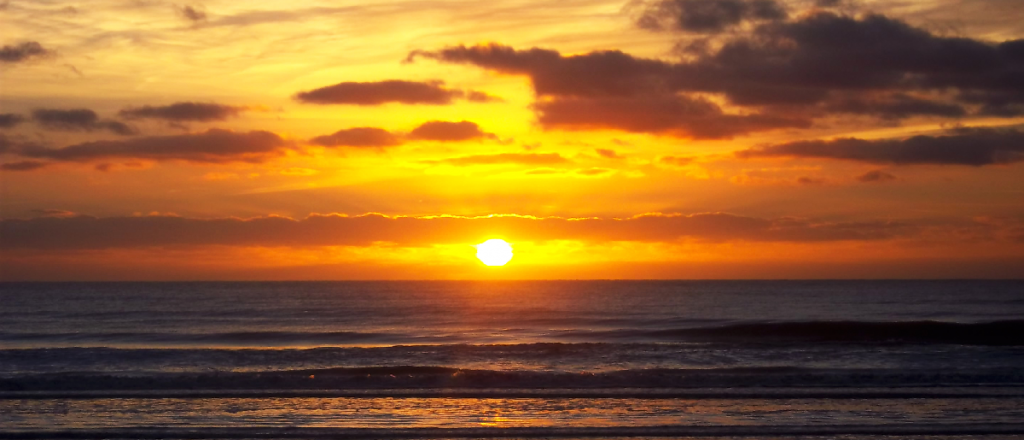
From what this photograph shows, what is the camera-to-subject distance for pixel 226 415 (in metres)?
14.8

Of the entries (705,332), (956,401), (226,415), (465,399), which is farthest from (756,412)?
(705,332)

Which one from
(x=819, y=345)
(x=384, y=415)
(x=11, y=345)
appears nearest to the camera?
(x=384, y=415)

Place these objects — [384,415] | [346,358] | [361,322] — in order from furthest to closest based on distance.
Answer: [361,322] → [346,358] → [384,415]

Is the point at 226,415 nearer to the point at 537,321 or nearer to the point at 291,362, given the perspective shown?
the point at 291,362

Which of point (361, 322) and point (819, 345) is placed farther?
point (361, 322)

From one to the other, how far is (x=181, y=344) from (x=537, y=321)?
967 inches

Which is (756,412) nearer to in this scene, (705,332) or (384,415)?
(384,415)

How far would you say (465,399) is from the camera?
16.6 meters

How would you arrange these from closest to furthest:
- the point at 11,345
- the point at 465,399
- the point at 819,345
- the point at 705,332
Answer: the point at 465,399, the point at 819,345, the point at 11,345, the point at 705,332

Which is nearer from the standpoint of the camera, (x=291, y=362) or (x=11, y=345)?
(x=291, y=362)

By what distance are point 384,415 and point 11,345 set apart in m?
32.0

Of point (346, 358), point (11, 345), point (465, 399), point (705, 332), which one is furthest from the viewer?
point (705, 332)

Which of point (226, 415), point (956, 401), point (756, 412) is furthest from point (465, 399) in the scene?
point (956, 401)

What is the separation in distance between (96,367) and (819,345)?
2703 cm
